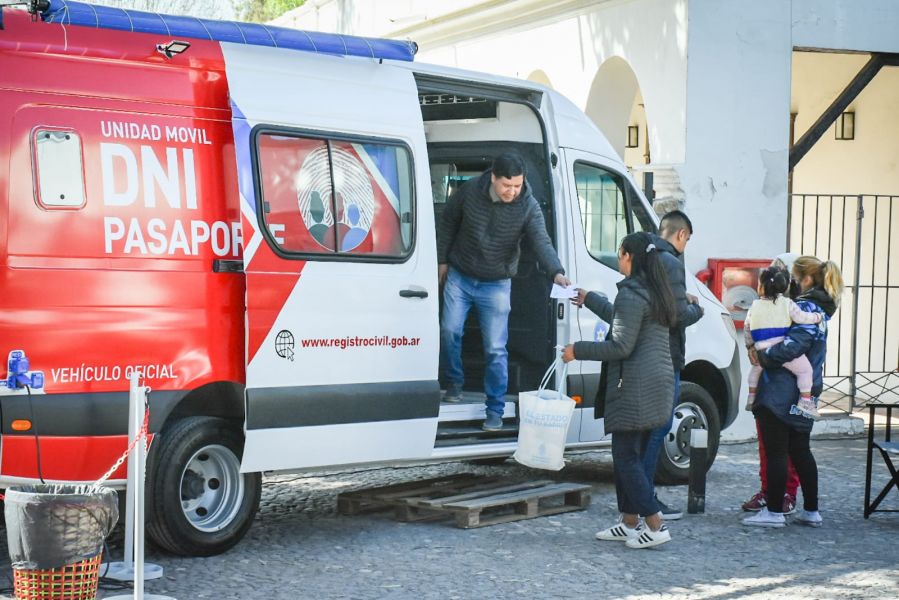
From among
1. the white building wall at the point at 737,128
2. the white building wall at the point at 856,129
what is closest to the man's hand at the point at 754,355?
the white building wall at the point at 737,128

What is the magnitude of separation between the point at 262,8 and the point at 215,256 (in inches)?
1439

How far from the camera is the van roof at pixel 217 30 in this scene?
6.71 metres

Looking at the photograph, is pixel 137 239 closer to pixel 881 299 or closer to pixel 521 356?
pixel 521 356

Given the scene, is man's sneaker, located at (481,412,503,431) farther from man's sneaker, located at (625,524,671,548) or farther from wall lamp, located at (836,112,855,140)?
wall lamp, located at (836,112,855,140)

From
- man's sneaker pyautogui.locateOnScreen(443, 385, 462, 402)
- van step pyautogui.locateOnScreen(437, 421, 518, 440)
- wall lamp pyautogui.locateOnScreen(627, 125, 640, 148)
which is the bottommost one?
van step pyautogui.locateOnScreen(437, 421, 518, 440)

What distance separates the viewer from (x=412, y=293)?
791 centimetres

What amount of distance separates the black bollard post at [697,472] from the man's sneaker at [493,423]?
1.23 metres

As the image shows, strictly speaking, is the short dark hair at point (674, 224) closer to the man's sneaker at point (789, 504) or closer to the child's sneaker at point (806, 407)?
the child's sneaker at point (806, 407)

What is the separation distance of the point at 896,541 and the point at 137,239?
15.3ft

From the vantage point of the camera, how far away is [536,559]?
24.2 feet

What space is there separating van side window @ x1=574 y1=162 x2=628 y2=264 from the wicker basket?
454cm

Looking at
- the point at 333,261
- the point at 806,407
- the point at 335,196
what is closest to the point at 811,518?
the point at 806,407

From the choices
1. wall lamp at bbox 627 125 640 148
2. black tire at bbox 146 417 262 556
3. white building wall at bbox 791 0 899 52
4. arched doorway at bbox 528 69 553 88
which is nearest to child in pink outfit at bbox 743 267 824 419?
black tire at bbox 146 417 262 556

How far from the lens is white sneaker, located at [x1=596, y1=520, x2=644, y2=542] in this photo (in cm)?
772
